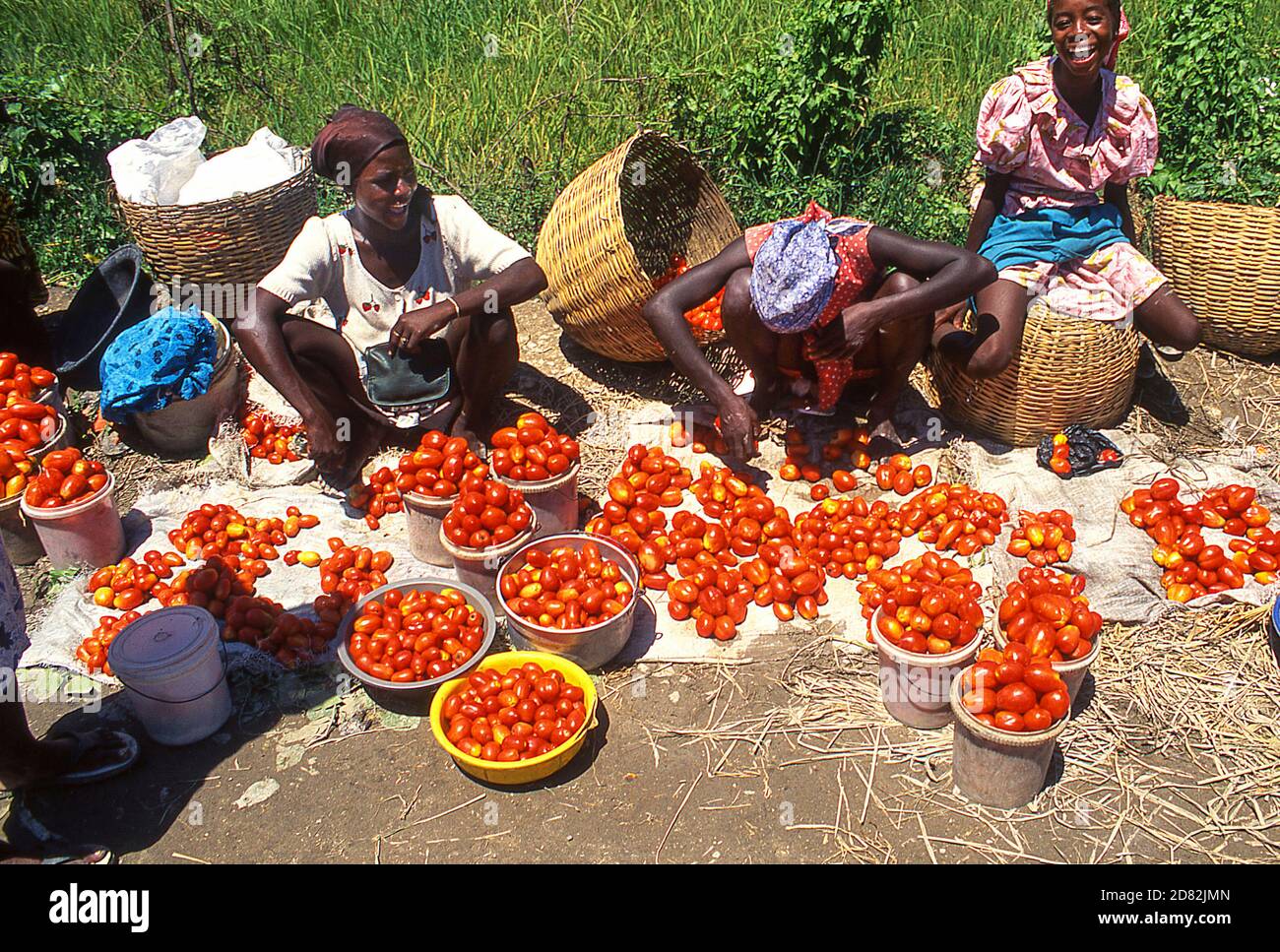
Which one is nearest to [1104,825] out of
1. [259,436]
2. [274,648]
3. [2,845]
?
[274,648]

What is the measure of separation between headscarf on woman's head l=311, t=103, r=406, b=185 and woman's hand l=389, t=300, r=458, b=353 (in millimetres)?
574

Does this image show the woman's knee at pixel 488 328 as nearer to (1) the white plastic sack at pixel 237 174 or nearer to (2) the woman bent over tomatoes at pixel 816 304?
(2) the woman bent over tomatoes at pixel 816 304

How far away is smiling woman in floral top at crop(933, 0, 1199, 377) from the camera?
4180 millimetres

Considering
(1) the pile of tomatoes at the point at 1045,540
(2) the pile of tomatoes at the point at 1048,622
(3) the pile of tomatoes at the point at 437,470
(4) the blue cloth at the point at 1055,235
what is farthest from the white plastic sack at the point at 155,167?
(2) the pile of tomatoes at the point at 1048,622

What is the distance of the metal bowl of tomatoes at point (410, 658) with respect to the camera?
323 centimetres

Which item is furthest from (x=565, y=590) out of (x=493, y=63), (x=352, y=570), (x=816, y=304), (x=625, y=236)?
(x=493, y=63)

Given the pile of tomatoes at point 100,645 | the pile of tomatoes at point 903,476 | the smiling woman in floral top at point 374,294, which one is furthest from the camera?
the pile of tomatoes at point 903,476

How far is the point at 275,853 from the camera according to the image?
2938 millimetres

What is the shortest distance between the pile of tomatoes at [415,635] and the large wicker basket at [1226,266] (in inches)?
151

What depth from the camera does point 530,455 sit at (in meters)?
3.73

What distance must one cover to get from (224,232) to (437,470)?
7.09 ft

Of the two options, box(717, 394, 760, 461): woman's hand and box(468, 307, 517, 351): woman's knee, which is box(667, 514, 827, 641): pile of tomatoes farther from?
box(468, 307, 517, 351): woman's knee

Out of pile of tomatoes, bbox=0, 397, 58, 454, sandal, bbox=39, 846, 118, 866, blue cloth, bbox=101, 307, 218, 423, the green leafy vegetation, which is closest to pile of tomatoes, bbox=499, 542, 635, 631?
sandal, bbox=39, 846, 118, 866

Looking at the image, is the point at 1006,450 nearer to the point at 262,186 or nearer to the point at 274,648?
the point at 274,648
